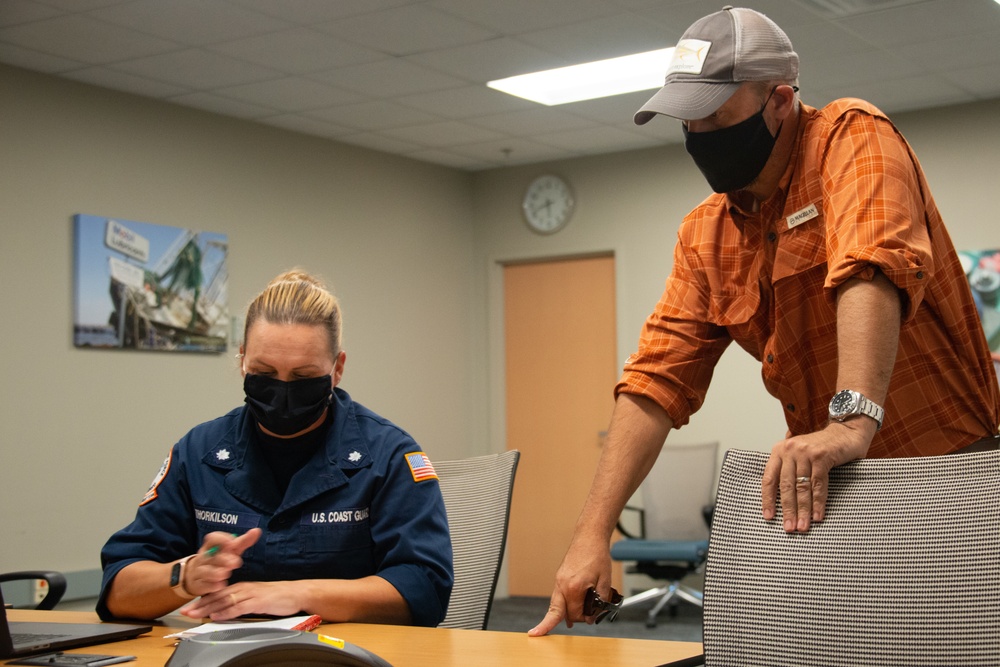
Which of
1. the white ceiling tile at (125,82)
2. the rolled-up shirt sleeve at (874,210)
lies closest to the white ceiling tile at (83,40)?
the white ceiling tile at (125,82)

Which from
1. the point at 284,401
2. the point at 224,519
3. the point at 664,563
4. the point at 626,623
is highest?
the point at 284,401

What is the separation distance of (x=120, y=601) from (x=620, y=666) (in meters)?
0.93

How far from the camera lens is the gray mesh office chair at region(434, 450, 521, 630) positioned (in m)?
2.22

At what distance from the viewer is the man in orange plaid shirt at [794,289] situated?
134 cm

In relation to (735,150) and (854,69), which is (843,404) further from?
(854,69)

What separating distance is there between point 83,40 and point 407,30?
52.7 inches

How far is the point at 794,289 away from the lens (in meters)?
1.62

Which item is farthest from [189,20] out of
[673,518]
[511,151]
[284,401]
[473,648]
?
[673,518]

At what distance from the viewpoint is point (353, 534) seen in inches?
76.1

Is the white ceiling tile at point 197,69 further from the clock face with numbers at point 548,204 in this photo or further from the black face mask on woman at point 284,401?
the black face mask on woman at point 284,401

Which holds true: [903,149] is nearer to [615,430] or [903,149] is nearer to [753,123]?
[753,123]

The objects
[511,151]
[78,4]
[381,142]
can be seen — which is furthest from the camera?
[511,151]

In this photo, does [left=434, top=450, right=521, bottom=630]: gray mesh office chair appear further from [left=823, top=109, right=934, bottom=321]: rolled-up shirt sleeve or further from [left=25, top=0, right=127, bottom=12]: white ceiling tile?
[left=25, top=0, right=127, bottom=12]: white ceiling tile

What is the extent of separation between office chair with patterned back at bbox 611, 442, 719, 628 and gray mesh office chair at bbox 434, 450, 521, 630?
383cm
